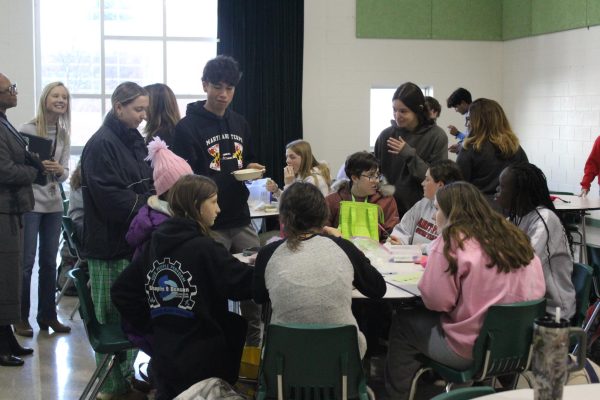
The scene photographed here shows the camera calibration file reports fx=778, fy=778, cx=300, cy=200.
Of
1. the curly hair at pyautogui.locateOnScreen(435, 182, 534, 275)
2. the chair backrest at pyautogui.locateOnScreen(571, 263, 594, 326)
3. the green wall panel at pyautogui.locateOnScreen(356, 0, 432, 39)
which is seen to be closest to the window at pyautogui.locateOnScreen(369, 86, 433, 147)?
the green wall panel at pyautogui.locateOnScreen(356, 0, 432, 39)

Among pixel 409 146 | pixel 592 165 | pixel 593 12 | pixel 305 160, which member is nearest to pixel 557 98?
pixel 593 12

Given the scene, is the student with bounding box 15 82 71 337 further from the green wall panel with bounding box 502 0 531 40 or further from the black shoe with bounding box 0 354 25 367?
the green wall panel with bounding box 502 0 531 40

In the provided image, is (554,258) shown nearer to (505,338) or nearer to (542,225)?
(542,225)

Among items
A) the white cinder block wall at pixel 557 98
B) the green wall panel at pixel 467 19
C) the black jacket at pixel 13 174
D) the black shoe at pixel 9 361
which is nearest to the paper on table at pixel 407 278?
the black jacket at pixel 13 174

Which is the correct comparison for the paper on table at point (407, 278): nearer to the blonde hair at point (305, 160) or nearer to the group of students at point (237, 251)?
the group of students at point (237, 251)

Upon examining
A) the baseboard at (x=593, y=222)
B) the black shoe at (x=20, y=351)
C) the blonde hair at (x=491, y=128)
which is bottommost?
the black shoe at (x=20, y=351)

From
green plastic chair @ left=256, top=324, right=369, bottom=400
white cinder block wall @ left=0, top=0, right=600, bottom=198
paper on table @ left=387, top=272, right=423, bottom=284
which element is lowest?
green plastic chair @ left=256, top=324, right=369, bottom=400

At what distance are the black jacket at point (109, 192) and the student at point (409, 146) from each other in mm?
1609

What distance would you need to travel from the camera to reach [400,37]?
30.0 feet

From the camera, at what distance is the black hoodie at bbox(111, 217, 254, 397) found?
9.90 ft

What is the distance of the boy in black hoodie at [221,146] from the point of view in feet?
12.8

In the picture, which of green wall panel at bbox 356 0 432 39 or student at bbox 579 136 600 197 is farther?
green wall panel at bbox 356 0 432 39

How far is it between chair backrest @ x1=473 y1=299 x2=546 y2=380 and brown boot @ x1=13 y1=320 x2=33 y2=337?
10.4 feet

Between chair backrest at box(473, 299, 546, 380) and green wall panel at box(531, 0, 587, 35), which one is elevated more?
green wall panel at box(531, 0, 587, 35)
